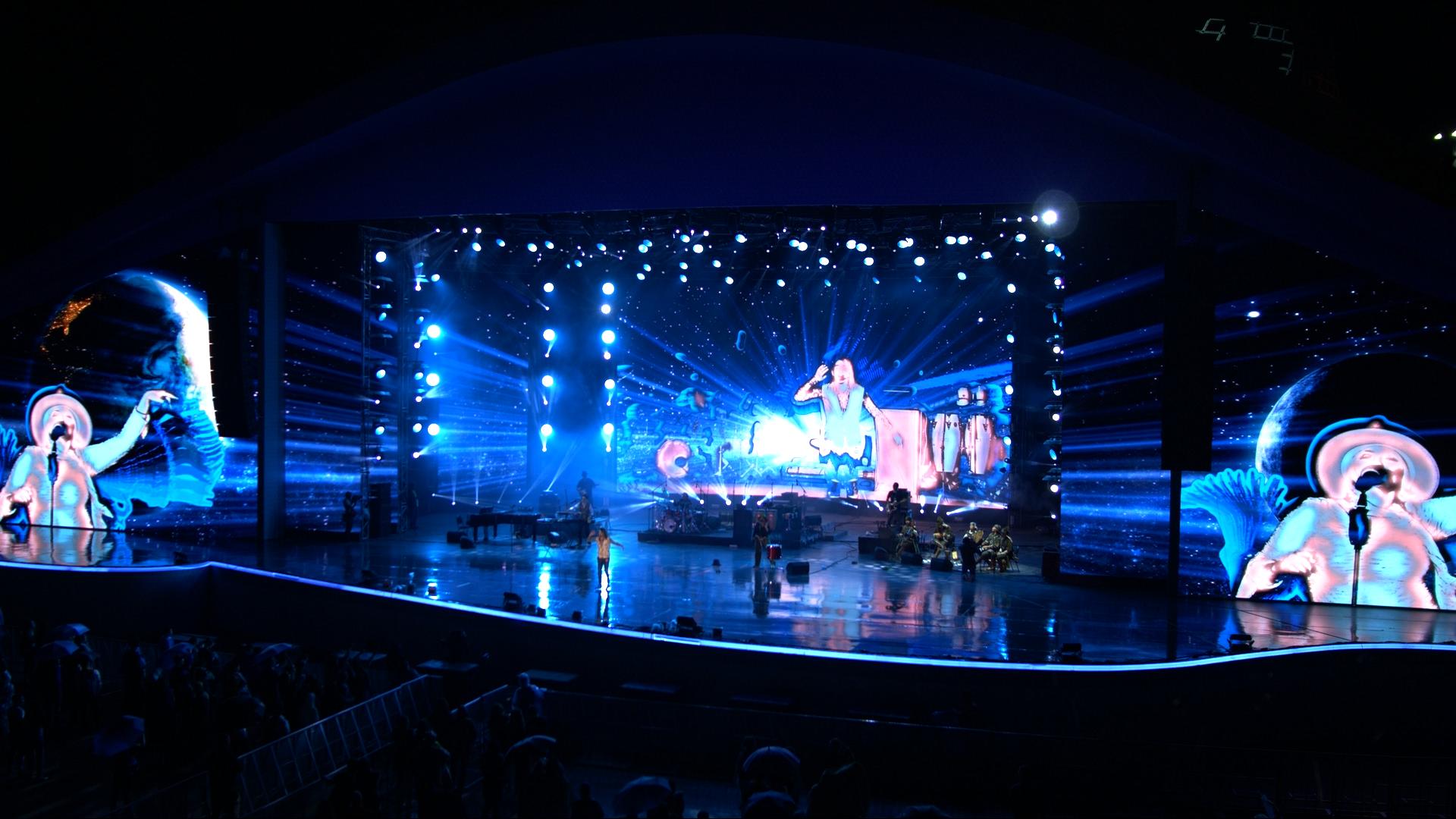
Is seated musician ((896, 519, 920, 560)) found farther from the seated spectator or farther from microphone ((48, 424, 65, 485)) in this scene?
microphone ((48, 424, 65, 485))

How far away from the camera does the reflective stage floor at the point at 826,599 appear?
10.8 m

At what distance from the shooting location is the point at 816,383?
23.5m

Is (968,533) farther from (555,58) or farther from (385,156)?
(385,156)

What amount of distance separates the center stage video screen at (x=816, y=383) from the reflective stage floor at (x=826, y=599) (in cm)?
495

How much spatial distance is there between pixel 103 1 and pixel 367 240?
19.4ft

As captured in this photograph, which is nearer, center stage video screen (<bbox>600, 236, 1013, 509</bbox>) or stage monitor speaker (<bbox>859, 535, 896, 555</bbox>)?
stage monitor speaker (<bbox>859, 535, 896, 555</bbox>)

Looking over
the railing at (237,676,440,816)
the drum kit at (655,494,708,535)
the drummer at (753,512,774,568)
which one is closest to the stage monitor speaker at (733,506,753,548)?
the drum kit at (655,494,708,535)

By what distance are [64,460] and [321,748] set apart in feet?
54.0

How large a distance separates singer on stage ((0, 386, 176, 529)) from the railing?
14267 mm

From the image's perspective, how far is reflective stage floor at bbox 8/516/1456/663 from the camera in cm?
1083

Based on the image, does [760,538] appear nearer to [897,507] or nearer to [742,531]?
[742,531]

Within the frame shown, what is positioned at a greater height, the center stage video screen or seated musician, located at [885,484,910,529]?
the center stage video screen

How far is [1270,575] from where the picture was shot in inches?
546

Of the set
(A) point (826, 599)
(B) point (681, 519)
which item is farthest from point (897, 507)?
(A) point (826, 599)
